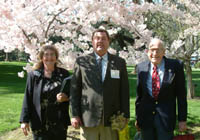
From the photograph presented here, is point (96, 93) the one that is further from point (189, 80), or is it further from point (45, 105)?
point (189, 80)

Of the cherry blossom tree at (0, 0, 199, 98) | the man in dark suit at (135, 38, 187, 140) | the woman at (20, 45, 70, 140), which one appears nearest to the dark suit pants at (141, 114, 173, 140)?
the man in dark suit at (135, 38, 187, 140)

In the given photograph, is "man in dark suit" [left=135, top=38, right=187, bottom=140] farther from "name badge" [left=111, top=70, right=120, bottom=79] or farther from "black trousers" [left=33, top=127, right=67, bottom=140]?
"black trousers" [left=33, top=127, right=67, bottom=140]

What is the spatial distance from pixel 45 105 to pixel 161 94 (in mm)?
1303

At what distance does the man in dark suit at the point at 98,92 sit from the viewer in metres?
2.67

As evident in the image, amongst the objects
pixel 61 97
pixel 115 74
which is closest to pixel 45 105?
pixel 61 97

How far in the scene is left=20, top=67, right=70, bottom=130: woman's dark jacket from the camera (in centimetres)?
292

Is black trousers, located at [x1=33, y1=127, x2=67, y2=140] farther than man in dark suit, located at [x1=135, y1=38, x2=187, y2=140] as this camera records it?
Yes

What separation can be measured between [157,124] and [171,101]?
0.29 m

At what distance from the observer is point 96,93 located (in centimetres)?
268

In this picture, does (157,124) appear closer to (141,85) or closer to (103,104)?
(141,85)

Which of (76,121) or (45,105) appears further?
(45,105)

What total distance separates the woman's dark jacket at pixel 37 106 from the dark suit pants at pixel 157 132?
0.95 meters

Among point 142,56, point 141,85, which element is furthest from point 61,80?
point 142,56

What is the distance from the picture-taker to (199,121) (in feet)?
21.2
